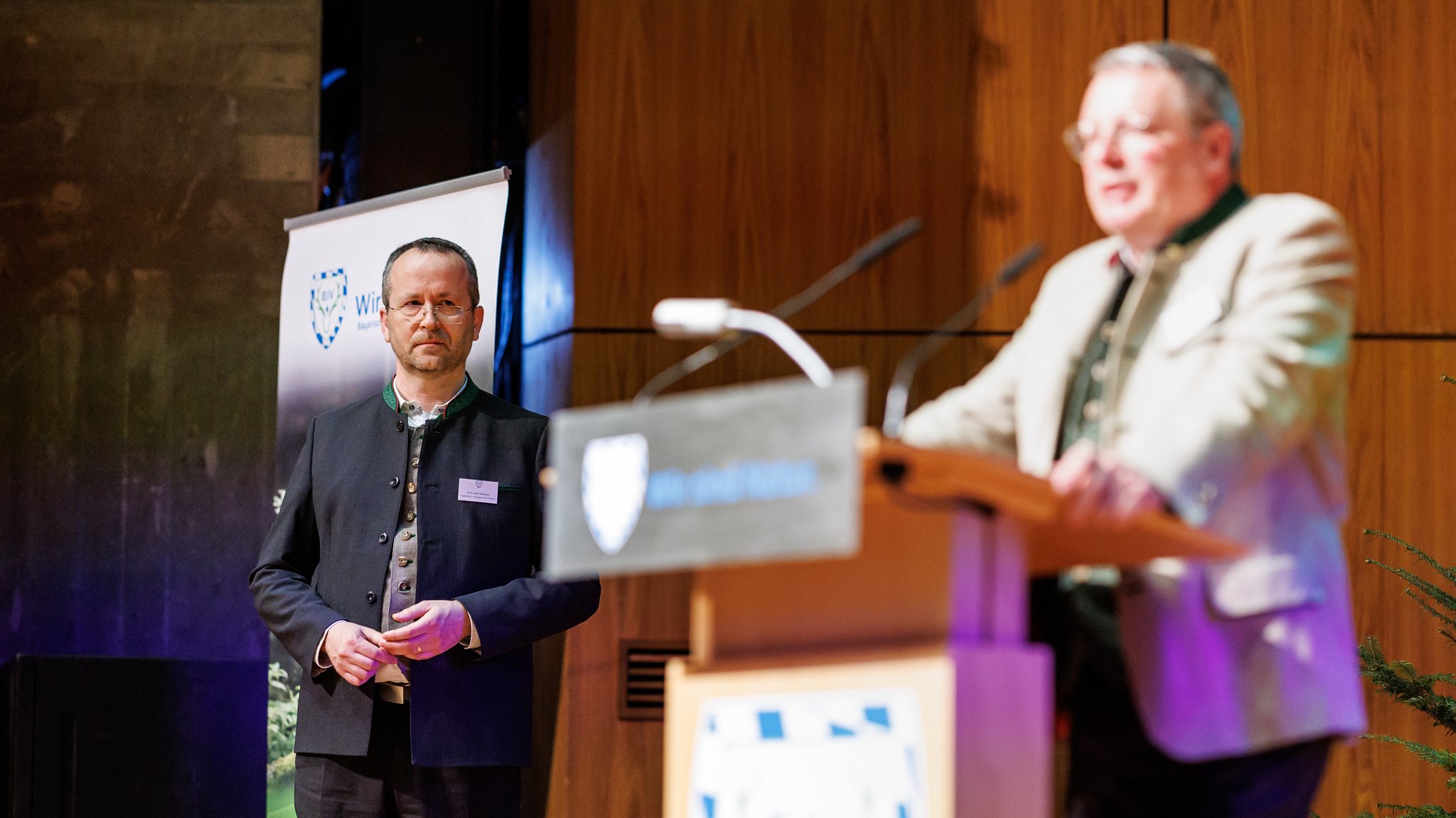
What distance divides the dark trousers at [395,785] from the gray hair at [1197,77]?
2.05 metres

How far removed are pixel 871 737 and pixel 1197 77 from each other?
96 centimetres

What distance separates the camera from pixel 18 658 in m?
4.73

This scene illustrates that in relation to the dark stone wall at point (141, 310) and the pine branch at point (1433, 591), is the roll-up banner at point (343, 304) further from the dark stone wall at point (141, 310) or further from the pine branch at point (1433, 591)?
the pine branch at point (1433, 591)

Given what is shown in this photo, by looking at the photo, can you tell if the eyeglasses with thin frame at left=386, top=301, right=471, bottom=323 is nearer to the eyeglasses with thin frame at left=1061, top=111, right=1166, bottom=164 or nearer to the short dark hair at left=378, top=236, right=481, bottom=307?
the short dark hair at left=378, top=236, right=481, bottom=307

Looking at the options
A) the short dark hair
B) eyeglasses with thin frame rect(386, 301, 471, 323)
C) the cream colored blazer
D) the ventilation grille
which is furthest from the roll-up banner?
the cream colored blazer

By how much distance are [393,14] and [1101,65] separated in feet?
10.9

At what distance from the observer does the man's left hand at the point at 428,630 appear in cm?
330

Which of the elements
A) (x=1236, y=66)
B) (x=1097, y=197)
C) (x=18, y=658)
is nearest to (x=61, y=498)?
(x=18, y=658)

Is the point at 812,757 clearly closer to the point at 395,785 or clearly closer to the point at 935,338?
the point at 935,338

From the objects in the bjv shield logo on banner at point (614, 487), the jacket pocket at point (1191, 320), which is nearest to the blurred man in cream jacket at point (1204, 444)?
the jacket pocket at point (1191, 320)

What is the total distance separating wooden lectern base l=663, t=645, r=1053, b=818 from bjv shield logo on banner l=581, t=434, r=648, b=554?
9.6 inches

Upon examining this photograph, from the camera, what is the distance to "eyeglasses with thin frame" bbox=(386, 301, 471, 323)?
147 inches

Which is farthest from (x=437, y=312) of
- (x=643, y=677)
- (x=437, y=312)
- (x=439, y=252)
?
(x=643, y=677)

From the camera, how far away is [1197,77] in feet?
6.77
